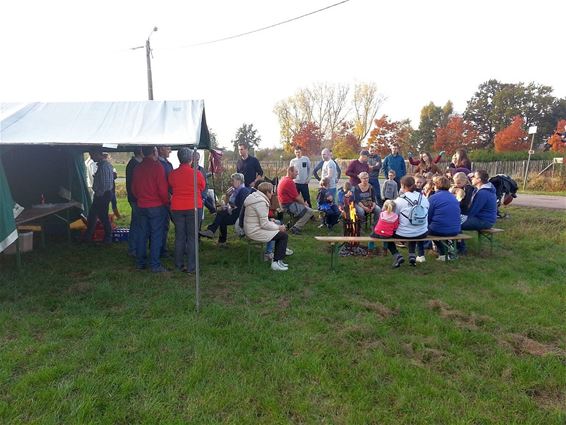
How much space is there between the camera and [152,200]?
18.5 ft

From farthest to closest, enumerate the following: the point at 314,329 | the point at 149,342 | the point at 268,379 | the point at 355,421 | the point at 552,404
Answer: the point at 314,329 < the point at 149,342 < the point at 268,379 < the point at 552,404 < the point at 355,421

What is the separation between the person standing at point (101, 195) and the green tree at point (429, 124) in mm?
46501

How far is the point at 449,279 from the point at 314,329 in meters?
2.52

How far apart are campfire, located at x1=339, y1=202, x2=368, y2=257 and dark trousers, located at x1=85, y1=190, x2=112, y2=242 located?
4225 millimetres

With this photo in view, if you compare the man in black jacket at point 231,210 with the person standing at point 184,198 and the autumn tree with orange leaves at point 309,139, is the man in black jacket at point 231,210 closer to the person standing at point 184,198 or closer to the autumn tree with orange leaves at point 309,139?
the person standing at point 184,198

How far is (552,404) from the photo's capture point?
113 inches

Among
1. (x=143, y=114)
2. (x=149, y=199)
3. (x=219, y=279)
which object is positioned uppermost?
(x=143, y=114)

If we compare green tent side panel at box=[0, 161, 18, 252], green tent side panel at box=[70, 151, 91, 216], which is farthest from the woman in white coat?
green tent side panel at box=[70, 151, 91, 216]

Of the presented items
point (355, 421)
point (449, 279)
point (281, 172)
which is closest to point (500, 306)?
point (449, 279)

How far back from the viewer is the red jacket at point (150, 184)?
559 centimetres

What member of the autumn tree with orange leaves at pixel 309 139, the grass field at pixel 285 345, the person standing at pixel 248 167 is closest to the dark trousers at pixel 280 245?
the grass field at pixel 285 345

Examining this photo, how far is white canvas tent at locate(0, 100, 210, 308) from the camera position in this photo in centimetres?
431

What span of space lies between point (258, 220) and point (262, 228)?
0.43 feet

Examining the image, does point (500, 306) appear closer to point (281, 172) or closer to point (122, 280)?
point (122, 280)
